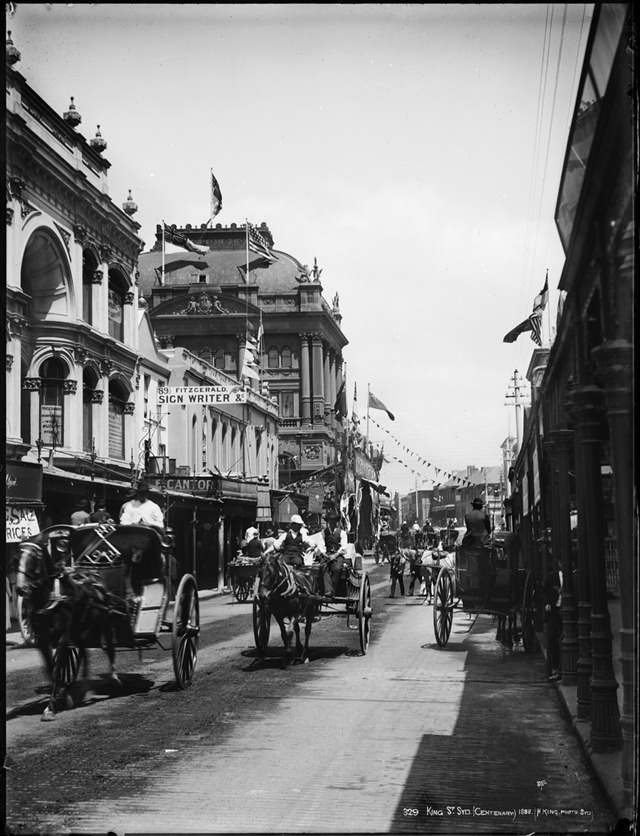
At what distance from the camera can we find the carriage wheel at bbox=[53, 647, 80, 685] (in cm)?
999

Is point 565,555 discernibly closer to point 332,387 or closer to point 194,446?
point 332,387

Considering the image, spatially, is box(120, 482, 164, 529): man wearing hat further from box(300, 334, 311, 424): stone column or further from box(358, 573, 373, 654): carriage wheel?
box(358, 573, 373, 654): carriage wheel

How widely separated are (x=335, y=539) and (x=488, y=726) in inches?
255

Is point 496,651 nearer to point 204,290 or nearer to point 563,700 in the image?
point 563,700

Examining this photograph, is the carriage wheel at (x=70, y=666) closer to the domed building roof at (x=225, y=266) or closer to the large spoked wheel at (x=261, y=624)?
the large spoked wheel at (x=261, y=624)

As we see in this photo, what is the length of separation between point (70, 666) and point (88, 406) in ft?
14.7

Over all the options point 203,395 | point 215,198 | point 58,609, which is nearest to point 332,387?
point 203,395

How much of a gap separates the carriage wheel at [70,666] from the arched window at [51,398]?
150 inches

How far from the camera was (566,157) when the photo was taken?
7586 millimetres

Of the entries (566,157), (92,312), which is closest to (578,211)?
(566,157)

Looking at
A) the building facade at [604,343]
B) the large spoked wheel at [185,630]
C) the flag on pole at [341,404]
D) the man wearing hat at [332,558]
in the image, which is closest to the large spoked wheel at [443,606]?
the man wearing hat at [332,558]

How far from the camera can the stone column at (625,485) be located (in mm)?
6496

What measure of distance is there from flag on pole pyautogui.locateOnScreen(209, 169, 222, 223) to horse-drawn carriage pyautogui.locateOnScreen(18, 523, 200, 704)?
326 cm

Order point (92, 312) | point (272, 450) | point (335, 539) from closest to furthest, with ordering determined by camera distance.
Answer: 1. point (272, 450)
2. point (92, 312)
3. point (335, 539)
